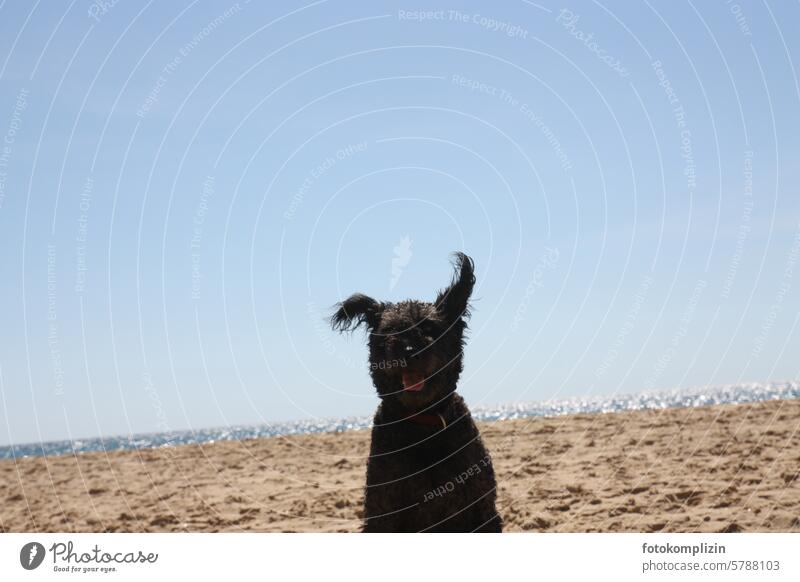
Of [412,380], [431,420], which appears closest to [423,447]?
[431,420]

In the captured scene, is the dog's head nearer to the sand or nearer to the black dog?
the black dog

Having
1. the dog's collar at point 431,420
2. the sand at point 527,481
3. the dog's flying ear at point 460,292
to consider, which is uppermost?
the dog's flying ear at point 460,292

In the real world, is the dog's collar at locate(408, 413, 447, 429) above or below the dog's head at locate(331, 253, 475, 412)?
below

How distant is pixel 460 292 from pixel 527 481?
6.13 metres

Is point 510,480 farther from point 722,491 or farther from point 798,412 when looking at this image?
point 798,412

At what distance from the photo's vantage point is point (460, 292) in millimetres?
9297

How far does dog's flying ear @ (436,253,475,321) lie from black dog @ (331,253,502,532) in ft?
1.55

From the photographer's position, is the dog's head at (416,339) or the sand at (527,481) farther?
the sand at (527,481)

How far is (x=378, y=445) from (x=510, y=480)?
6.31m

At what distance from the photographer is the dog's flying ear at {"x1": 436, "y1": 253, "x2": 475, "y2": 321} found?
9.23 m

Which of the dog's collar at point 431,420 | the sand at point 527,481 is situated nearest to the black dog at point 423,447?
the dog's collar at point 431,420

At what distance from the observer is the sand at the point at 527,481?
1151cm

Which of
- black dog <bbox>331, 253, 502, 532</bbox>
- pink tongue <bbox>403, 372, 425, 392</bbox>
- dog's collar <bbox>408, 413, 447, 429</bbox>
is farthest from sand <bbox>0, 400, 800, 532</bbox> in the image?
Answer: pink tongue <bbox>403, 372, 425, 392</bbox>

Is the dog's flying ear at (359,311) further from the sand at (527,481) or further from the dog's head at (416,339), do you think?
the sand at (527,481)
